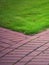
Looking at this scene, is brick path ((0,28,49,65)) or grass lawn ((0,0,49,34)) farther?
grass lawn ((0,0,49,34))

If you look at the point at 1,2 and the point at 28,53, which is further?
the point at 1,2

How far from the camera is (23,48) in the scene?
5191 mm

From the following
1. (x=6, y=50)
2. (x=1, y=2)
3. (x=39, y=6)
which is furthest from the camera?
(x=1, y=2)

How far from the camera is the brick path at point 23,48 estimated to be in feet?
15.2

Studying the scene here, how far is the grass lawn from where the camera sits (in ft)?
21.1

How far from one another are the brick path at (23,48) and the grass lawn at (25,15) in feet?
1.20

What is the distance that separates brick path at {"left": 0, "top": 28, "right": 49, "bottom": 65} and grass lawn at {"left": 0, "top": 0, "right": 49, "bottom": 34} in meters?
0.37

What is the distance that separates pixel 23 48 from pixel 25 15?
2.51 meters

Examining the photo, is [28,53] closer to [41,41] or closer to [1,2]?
[41,41]

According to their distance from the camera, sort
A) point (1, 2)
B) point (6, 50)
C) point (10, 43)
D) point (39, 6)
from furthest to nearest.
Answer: point (1, 2)
point (39, 6)
point (10, 43)
point (6, 50)

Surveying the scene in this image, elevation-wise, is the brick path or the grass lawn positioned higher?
the grass lawn

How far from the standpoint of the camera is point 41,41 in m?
5.52

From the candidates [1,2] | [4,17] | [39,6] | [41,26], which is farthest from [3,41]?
[1,2]

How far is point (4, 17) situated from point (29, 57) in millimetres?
2920
